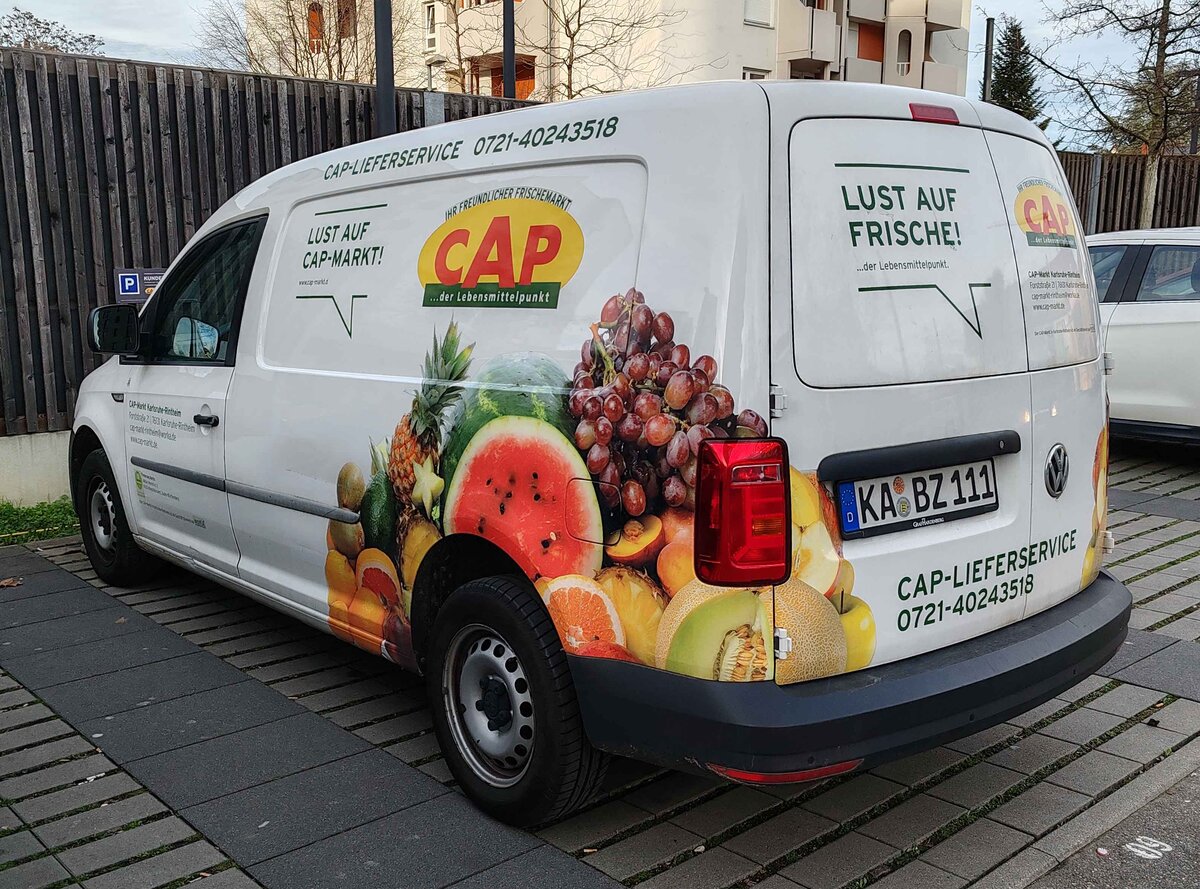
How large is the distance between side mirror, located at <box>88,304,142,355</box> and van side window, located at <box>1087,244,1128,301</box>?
7.12 metres

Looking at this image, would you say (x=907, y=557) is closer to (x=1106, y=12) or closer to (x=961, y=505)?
(x=961, y=505)

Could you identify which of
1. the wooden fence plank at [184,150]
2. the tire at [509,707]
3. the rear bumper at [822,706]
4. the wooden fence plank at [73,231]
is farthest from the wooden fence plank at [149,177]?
the rear bumper at [822,706]

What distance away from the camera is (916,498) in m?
3.00

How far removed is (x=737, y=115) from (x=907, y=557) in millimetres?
1223

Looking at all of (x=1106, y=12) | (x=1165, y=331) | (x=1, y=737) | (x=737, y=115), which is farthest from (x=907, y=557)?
(x=1106, y=12)

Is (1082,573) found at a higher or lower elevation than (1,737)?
higher

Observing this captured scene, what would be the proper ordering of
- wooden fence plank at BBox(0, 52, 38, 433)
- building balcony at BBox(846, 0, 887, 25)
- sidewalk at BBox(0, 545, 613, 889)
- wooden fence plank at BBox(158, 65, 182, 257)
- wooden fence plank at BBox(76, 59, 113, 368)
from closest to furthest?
sidewalk at BBox(0, 545, 613, 889), wooden fence plank at BBox(0, 52, 38, 433), wooden fence plank at BBox(76, 59, 113, 368), wooden fence plank at BBox(158, 65, 182, 257), building balcony at BBox(846, 0, 887, 25)

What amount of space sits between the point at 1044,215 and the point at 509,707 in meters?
2.21

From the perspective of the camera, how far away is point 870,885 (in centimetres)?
306

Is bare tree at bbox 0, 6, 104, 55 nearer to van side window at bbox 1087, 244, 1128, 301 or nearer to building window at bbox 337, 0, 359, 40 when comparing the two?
building window at bbox 337, 0, 359, 40

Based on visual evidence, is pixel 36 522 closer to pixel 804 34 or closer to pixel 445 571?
pixel 445 571

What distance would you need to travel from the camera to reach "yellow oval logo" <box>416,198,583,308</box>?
10.4 ft

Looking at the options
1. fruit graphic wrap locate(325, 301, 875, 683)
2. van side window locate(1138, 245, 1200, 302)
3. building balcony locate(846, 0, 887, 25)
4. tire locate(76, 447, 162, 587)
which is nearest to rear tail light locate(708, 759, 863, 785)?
fruit graphic wrap locate(325, 301, 875, 683)

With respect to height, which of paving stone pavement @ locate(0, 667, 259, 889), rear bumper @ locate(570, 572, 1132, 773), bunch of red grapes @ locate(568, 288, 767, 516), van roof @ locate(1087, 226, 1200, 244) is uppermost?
van roof @ locate(1087, 226, 1200, 244)
